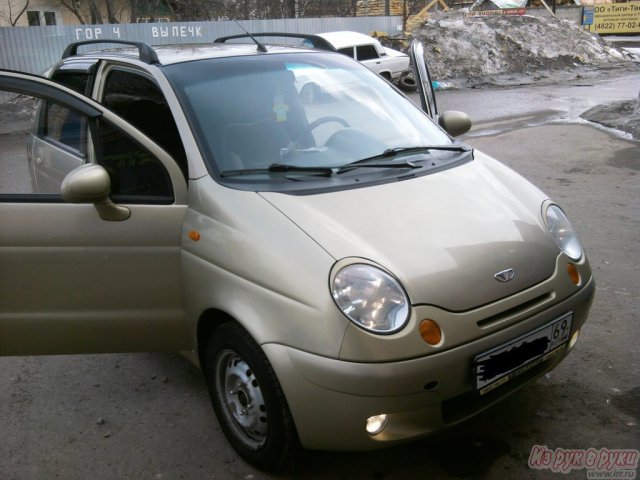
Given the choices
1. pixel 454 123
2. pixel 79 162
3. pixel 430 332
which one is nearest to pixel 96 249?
pixel 79 162

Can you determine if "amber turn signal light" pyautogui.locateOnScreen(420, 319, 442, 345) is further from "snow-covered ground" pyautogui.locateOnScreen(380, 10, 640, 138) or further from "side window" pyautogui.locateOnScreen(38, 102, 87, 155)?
"snow-covered ground" pyautogui.locateOnScreen(380, 10, 640, 138)

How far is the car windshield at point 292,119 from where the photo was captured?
3.02 metres

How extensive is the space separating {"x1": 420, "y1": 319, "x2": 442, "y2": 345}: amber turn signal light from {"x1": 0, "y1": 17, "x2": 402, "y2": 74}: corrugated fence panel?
14.2m

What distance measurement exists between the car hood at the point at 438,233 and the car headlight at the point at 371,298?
0.05 metres

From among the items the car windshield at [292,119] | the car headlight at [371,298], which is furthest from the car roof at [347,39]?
the car headlight at [371,298]

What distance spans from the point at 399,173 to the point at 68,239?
1578 mm

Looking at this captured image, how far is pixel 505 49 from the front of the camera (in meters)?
24.0

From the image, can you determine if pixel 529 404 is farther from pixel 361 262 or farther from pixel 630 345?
pixel 361 262

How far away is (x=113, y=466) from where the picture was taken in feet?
9.43

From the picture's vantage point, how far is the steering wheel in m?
3.23

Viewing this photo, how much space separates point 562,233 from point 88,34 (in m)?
17.2

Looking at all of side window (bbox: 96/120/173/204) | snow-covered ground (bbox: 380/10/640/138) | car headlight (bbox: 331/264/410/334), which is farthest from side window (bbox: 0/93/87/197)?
snow-covered ground (bbox: 380/10/640/138)

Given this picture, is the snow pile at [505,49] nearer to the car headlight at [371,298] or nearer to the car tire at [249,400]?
the car tire at [249,400]

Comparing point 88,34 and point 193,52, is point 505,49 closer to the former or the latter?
point 88,34
